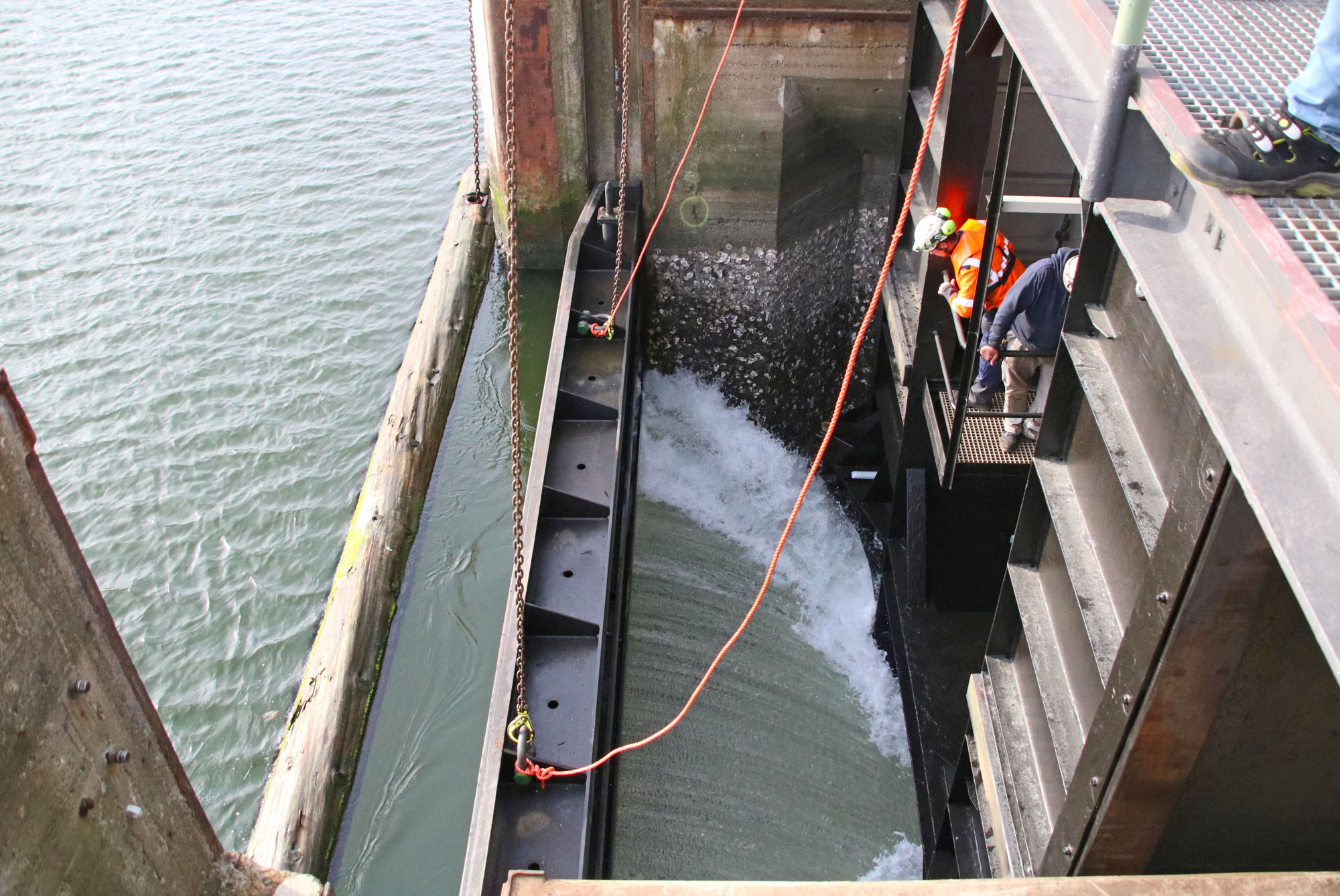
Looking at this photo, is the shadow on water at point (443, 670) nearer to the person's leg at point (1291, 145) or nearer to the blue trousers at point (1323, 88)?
the person's leg at point (1291, 145)

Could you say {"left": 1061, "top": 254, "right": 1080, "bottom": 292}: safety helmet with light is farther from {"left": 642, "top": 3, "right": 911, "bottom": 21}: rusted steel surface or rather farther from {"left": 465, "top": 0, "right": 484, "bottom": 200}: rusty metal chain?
{"left": 465, "top": 0, "right": 484, "bottom": 200}: rusty metal chain

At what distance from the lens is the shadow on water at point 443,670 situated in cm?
697

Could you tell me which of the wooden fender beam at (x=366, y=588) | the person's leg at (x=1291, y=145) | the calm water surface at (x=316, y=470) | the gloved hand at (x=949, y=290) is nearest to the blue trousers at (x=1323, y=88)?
the person's leg at (x=1291, y=145)

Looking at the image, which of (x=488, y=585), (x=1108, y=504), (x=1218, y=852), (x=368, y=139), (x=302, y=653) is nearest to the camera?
(x=1218, y=852)

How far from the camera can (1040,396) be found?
6293 millimetres

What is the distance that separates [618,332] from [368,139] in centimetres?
652

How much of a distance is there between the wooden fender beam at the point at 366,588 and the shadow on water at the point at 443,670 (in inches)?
10.5

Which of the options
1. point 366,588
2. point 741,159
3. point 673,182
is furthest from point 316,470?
point 741,159

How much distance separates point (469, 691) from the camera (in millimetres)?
7957

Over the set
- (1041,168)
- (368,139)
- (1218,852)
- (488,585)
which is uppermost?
(1041,168)

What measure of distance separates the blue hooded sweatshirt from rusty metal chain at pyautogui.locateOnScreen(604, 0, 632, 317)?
11.4 feet

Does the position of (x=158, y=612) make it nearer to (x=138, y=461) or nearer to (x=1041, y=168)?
(x=138, y=461)

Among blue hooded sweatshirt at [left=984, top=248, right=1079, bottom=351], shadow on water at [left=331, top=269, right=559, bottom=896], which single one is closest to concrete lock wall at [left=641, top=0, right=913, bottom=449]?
shadow on water at [left=331, top=269, right=559, bottom=896]

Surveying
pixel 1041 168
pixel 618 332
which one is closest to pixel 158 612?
pixel 618 332
